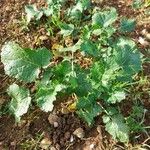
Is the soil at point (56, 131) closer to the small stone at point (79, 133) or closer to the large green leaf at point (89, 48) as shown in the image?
the small stone at point (79, 133)

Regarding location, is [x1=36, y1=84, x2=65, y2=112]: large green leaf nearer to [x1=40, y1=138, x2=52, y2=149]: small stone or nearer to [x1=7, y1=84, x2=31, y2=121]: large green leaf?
[x1=7, y1=84, x2=31, y2=121]: large green leaf

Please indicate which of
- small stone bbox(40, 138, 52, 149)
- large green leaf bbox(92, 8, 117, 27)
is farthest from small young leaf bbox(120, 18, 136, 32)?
small stone bbox(40, 138, 52, 149)

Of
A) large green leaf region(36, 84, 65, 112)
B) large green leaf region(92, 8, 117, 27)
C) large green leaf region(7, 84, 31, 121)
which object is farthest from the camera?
large green leaf region(92, 8, 117, 27)

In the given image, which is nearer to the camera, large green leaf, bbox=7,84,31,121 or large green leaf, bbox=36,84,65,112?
large green leaf, bbox=36,84,65,112

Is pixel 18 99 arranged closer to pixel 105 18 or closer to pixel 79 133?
pixel 79 133

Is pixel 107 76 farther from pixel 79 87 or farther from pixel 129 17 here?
pixel 129 17

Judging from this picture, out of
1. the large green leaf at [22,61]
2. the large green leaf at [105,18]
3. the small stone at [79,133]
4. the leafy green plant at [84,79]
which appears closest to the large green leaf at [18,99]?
the leafy green plant at [84,79]
